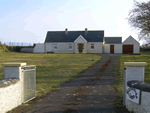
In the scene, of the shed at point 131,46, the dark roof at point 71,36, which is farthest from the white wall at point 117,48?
the dark roof at point 71,36

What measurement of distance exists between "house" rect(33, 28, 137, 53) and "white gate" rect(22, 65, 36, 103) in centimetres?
3678

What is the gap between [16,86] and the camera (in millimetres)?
6711

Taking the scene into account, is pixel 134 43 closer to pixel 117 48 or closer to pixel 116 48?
pixel 117 48

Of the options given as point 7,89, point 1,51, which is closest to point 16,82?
point 7,89

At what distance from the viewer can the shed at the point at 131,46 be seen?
144 ft

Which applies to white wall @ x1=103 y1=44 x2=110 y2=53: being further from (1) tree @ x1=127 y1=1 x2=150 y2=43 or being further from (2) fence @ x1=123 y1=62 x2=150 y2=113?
(2) fence @ x1=123 y1=62 x2=150 y2=113

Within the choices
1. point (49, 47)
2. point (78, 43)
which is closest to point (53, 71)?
point (78, 43)

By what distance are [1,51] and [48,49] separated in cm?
1309

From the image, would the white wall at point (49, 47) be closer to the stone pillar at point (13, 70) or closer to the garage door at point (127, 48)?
the garage door at point (127, 48)

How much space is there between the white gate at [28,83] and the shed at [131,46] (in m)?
39.2

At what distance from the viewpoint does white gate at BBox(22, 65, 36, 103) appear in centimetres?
738

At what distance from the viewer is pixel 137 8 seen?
65.6 ft

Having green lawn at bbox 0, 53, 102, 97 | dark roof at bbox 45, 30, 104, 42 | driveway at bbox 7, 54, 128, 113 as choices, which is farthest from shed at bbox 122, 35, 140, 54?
driveway at bbox 7, 54, 128, 113

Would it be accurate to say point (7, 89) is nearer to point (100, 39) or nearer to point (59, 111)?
point (59, 111)
